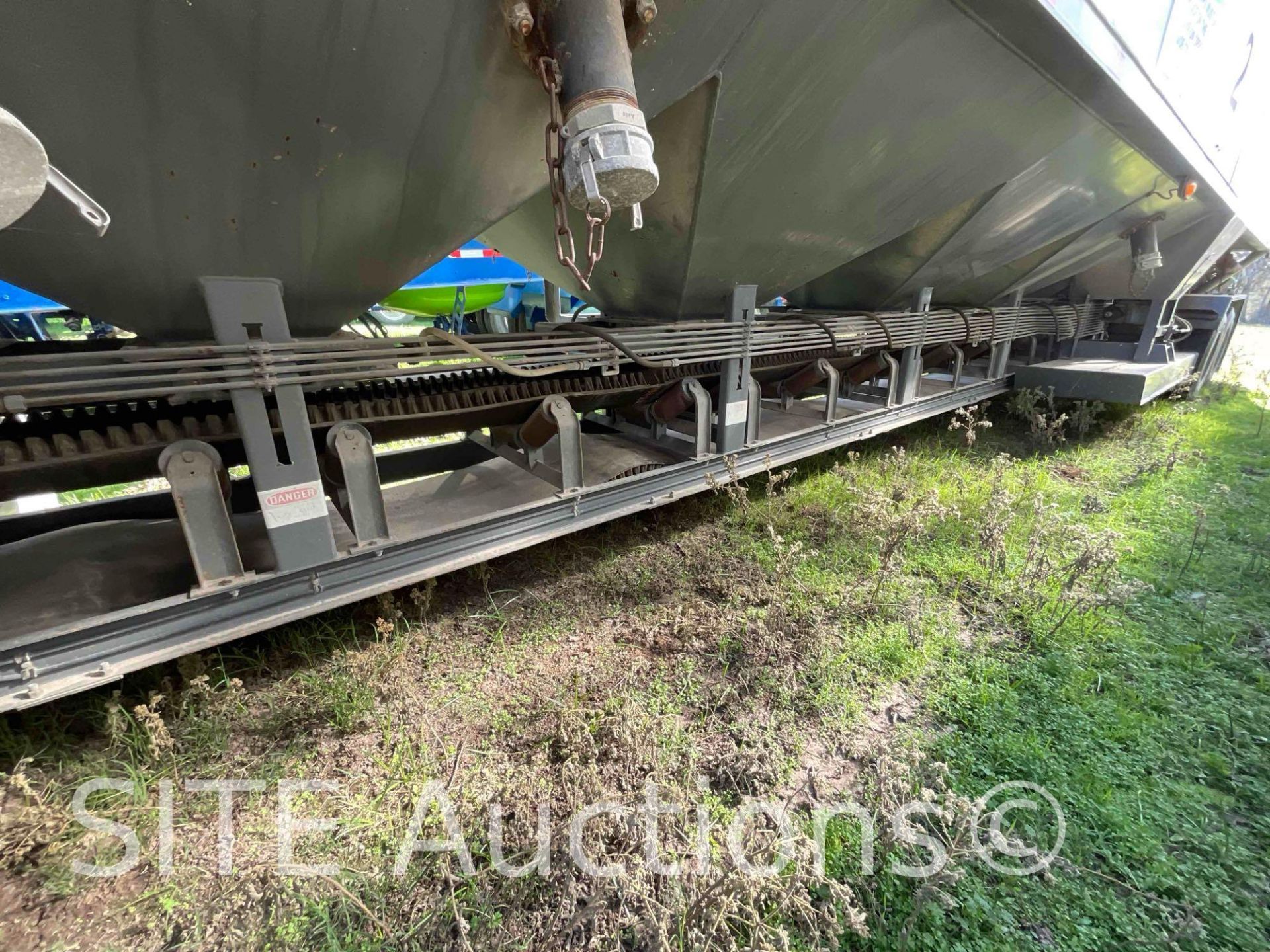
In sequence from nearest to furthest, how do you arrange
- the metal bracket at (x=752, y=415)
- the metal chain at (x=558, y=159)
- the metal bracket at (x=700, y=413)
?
the metal chain at (x=558, y=159), the metal bracket at (x=700, y=413), the metal bracket at (x=752, y=415)

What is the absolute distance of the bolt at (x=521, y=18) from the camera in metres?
1.12

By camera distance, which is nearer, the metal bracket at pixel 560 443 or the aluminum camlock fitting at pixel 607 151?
the aluminum camlock fitting at pixel 607 151

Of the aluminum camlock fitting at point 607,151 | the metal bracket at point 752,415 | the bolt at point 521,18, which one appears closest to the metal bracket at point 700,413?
the metal bracket at point 752,415

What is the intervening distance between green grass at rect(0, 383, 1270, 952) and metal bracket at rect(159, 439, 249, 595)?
307 millimetres

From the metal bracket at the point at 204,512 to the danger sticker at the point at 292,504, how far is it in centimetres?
9

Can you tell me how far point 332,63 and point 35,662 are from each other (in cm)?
148

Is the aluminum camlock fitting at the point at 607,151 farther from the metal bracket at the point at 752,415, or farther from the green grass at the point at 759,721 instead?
the metal bracket at the point at 752,415

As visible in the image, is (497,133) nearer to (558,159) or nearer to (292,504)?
(558,159)

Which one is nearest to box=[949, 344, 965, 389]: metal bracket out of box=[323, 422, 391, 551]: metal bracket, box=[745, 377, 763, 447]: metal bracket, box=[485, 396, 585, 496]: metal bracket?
box=[745, 377, 763, 447]: metal bracket

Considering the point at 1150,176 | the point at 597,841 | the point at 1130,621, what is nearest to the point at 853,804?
the point at 597,841

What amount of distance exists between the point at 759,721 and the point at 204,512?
Answer: 1652 millimetres

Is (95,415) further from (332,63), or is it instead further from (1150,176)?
(1150,176)

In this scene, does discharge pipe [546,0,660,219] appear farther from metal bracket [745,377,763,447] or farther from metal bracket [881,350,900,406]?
metal bracket [881,350,900,406]

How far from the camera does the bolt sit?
1.12 meters
